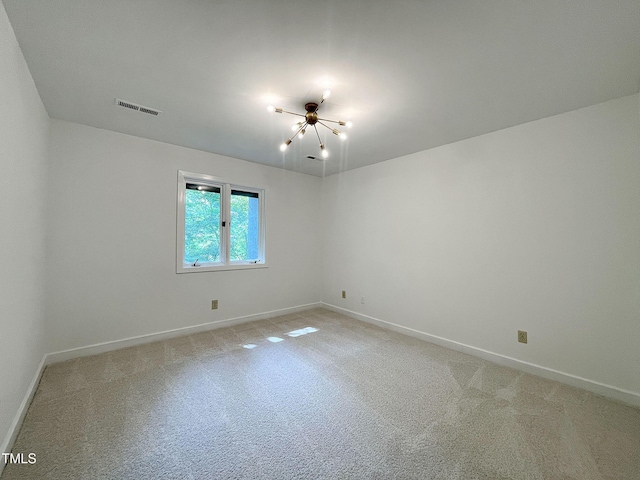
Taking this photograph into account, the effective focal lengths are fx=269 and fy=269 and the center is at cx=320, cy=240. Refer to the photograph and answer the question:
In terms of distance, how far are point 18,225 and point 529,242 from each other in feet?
13.4

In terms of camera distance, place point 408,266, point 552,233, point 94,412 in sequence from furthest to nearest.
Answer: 1. point 408,266
2. point 552,233
3. point 94,412

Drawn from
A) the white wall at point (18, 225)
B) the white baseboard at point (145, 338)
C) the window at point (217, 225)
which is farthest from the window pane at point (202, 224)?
the white wall at point (18, 225)

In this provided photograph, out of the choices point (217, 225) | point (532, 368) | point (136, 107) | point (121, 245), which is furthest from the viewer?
point (217, 225)

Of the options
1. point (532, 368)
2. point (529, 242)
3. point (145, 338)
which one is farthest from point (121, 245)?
point (532, 368)

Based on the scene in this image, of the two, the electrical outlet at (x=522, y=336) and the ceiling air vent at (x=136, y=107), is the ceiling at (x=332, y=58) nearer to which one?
the ceiling air vent at (x=136, y=107)

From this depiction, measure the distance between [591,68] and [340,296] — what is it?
12.5 ft

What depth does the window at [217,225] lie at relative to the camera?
138 inches

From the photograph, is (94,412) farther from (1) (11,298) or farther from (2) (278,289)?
(2) (278,289)

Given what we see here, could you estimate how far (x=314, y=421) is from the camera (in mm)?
1829

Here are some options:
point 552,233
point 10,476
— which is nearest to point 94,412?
point 10,476

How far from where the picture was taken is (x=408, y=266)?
3.61 metres

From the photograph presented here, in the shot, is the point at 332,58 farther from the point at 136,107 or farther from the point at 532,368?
the point at 532,368

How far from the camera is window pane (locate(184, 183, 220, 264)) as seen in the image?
3.57 meters

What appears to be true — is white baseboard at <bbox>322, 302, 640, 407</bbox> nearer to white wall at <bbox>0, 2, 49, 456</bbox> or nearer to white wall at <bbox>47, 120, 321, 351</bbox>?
white wall at <bbox>47, 120, 321, 351</bbox>
